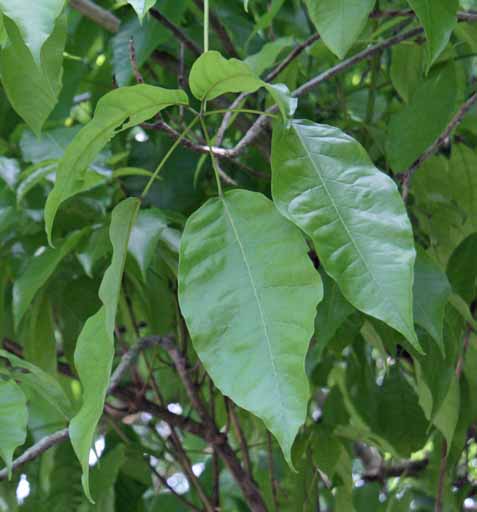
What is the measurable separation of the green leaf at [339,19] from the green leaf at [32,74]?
182 millimetres

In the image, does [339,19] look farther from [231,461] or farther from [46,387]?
[231,461]

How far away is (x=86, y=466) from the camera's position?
0.57 metres

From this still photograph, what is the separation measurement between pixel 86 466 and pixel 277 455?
1.02 meters

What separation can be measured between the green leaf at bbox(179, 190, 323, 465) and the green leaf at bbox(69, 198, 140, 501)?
50 mm

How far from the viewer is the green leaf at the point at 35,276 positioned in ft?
2.86

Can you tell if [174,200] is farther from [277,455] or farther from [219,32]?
[277,455]

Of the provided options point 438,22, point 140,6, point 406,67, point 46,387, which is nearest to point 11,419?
point 46,387

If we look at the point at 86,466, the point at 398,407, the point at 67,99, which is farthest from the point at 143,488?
the point at 86,466

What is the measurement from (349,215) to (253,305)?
88 mm

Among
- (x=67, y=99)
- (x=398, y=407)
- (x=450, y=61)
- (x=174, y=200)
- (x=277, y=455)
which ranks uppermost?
(x=450, y=61)

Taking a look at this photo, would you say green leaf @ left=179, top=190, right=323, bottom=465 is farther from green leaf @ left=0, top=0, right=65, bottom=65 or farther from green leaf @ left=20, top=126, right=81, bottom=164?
green leaf @ left=20, top=126, right=81, bottom=164

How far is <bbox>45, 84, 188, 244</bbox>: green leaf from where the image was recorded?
58cm

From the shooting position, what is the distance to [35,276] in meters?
0.88

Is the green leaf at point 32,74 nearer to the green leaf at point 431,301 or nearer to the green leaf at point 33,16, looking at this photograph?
the green leaf at point 33,16
